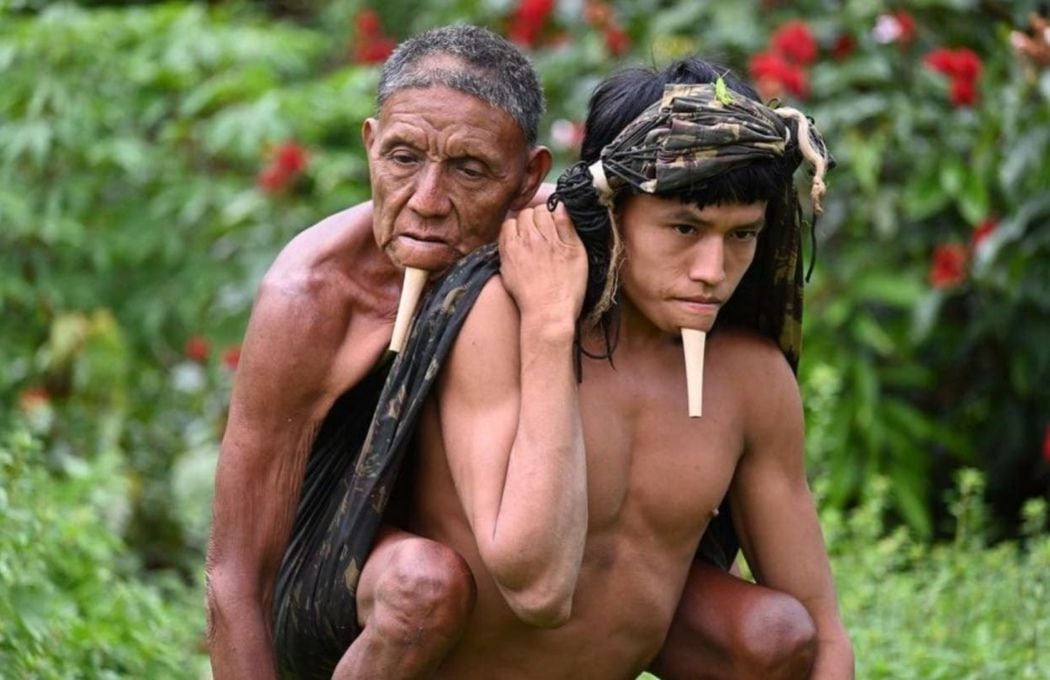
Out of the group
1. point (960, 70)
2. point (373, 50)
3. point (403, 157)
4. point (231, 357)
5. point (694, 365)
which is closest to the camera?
point (694, 365)

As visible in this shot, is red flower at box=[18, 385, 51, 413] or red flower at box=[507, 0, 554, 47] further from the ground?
red flower at box=[507, 0, 554, 47]

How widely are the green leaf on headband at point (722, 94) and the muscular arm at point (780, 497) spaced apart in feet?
1.58

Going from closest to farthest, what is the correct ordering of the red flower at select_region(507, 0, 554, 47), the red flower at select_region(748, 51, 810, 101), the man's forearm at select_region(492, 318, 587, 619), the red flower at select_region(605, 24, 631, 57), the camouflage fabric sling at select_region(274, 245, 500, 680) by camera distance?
the man's forearm at select_region(492, 318, 587, 619), the camouflage fabric sling at select_region(274, 245, 500, 680), the red flower at select_region(748, 51, 810, 101), the red flower at select_region(605, 24, 631, 57), the red flower at select_region(507, 0, 554, 47)

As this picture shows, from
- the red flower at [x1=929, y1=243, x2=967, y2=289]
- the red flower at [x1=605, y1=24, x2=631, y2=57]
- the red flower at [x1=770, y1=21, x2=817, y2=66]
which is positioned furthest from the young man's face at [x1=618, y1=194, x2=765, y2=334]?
the red flower at [x1=605, y1=24, x2=631, y2=57]

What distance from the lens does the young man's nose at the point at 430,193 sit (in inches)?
140

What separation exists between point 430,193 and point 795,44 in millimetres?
3367

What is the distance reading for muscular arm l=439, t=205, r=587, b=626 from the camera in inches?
128

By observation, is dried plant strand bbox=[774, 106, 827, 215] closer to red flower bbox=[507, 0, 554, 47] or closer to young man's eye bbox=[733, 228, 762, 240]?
young man's eye bbox=[733, 228, 762, 240]

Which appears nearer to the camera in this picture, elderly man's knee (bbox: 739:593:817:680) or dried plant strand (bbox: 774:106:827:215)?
dried plant strand (bbox: 774:106:827:215)

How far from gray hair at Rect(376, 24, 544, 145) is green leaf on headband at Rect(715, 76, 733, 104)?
409 mm

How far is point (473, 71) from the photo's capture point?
3.61 metres

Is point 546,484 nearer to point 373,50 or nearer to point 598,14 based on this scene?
point 598,14

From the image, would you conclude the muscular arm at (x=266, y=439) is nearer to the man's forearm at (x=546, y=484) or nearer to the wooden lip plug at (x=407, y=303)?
the wooden lip plug at (x=407, y=303)

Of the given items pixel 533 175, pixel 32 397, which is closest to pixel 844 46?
pixel 32 397
